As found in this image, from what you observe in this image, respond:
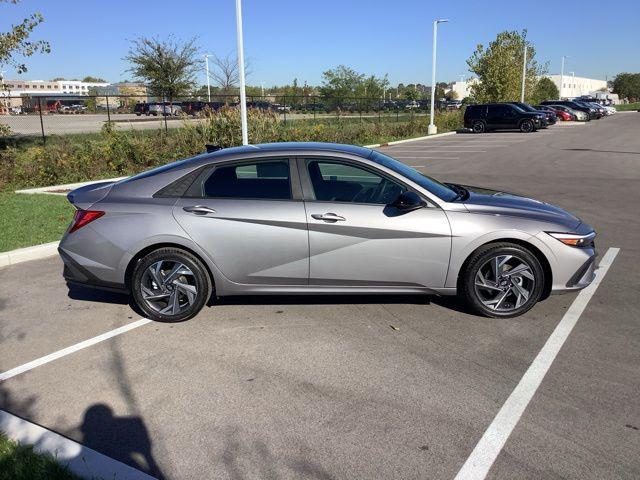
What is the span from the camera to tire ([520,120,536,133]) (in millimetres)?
33000

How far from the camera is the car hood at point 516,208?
4.79 m

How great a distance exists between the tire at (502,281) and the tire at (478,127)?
31.6 meters

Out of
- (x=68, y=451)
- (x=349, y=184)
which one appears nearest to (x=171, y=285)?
(x=349, y=184)

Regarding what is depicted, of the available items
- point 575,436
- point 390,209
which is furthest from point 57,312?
point 575,436

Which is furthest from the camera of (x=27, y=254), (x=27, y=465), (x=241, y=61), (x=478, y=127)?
(x=478, y=127)

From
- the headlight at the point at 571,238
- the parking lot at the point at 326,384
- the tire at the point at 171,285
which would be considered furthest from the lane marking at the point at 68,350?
the headlight at the point at 571,238

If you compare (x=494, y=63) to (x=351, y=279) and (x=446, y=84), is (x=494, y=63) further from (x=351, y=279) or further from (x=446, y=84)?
(x=446, y=84)

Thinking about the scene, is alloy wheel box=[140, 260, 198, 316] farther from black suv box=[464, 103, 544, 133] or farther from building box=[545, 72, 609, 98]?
building box=[545, 72, 609, 98]

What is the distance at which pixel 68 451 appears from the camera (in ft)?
9.96

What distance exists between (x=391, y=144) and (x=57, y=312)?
21.8 m

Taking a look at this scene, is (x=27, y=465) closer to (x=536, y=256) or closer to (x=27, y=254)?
(x=536, y=256)

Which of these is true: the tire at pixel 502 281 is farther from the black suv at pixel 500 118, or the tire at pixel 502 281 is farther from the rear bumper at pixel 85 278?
the black suv at pixel 500 118

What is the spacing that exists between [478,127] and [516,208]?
31.5 meters

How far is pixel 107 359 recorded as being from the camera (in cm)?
422
